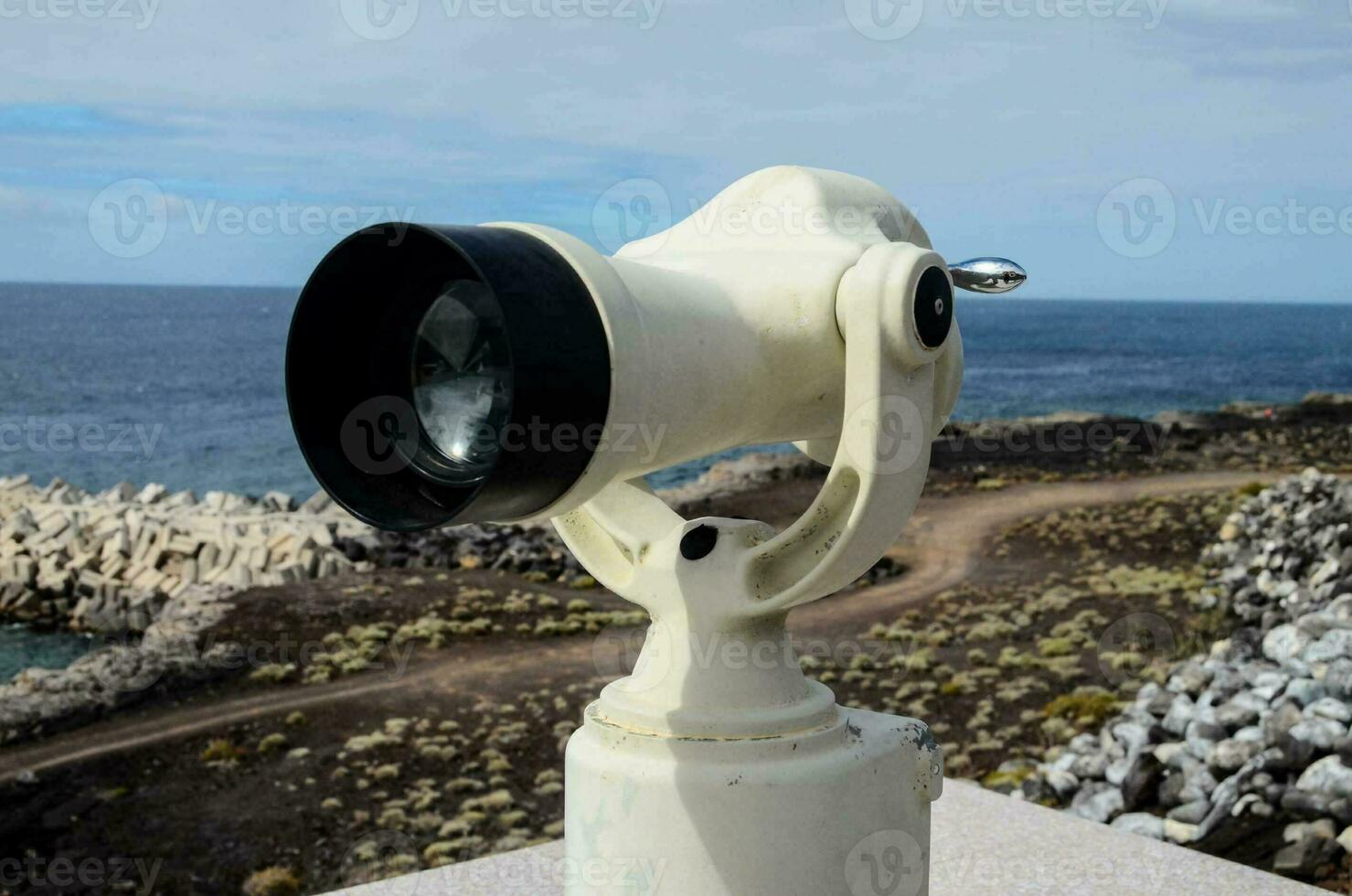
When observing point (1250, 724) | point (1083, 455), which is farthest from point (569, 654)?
point (1083, 455)

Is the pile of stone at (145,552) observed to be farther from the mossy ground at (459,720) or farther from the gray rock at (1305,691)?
the gray rock at (1305,691)

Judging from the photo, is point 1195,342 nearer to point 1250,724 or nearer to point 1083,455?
point 1083,455

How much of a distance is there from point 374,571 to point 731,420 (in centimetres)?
988

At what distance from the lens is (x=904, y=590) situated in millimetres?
11898

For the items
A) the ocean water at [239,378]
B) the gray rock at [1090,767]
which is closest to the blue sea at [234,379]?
the ocean water at [239,378]

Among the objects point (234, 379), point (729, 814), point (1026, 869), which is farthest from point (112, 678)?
point (234, 379)

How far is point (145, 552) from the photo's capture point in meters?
14.5

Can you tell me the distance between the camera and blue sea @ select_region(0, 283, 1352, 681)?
37000 millimetres

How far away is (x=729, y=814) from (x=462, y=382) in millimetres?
945

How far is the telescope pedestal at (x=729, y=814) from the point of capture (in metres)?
2.57

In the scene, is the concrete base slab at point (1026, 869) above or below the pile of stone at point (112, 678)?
above

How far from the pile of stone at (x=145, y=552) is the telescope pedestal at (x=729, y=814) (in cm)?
973

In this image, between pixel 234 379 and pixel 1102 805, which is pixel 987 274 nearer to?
pixel 1102 805

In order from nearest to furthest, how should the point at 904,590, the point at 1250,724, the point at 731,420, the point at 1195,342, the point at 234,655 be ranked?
1. the point at 731,420
2. the point at 1250,724
3. the point at 234,655
4. the point at 904,590
5. the point at 1195,342
